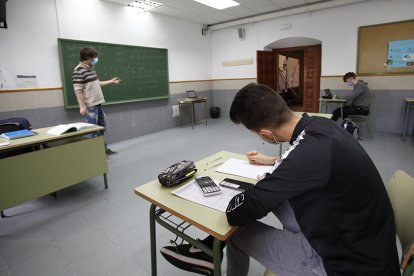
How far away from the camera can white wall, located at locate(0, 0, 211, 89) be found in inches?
140

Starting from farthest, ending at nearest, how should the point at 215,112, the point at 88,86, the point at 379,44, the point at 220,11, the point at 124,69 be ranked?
the point at 215,112, the point at 220,11, the point at 124,69, the point at 379,44, the point at 88,86

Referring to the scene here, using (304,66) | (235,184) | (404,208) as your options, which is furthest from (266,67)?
(404,208)

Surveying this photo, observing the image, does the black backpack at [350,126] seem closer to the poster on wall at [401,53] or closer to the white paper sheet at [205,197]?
the poster on wall at [401,53]

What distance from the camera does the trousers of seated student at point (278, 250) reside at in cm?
96

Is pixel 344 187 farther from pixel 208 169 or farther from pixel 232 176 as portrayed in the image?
pixel 208 169

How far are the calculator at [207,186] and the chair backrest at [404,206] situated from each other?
28.9 inches

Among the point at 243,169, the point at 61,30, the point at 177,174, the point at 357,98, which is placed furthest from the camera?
the point at 357,98

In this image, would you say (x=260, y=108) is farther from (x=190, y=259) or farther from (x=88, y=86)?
(x=88, y=86)

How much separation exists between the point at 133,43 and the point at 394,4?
4.95 metres

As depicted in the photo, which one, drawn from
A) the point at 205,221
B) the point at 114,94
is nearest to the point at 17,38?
the point at 114,94

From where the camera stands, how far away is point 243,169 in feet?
4.59

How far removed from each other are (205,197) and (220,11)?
553 cm

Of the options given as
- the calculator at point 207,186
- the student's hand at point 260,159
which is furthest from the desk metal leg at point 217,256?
the student's hand at point 260,159

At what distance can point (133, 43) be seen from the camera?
511 cm
